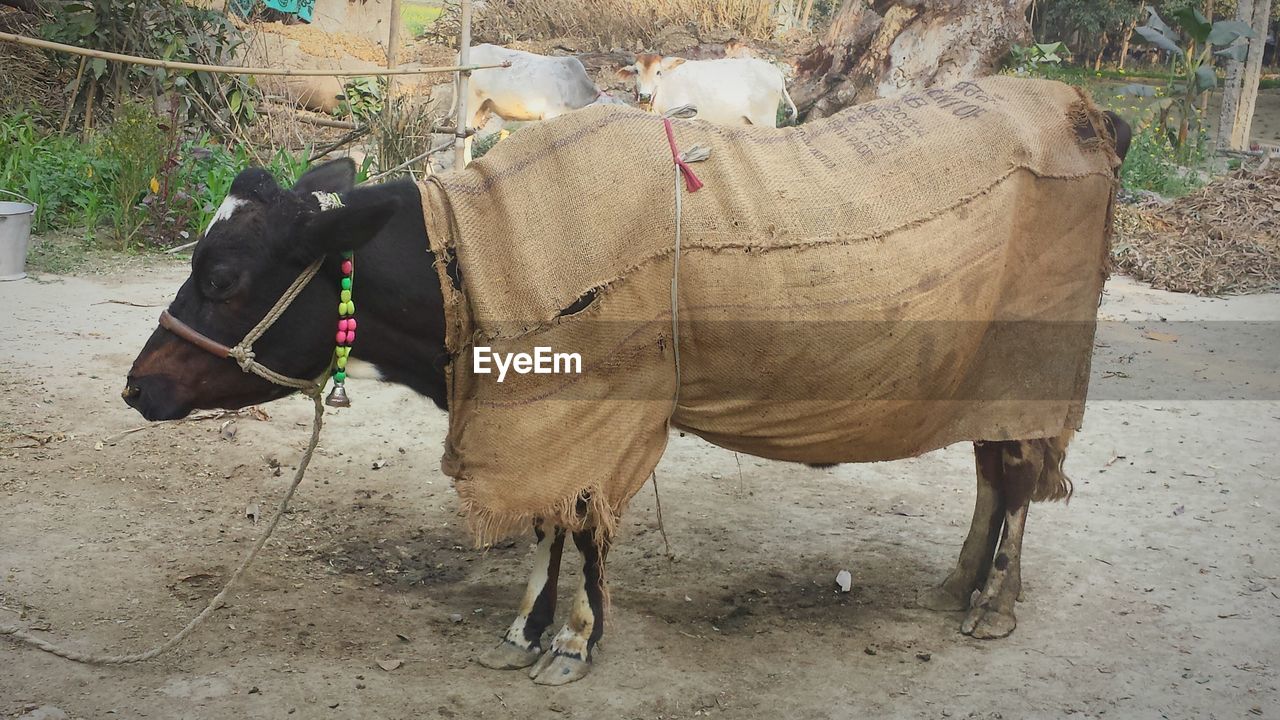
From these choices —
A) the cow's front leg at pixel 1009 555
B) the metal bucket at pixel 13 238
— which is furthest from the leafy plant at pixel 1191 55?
the metal bucket at pixel 13 238

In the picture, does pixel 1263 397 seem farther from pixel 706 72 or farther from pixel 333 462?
pixel 706 72

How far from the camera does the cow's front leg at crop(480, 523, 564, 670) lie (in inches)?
144

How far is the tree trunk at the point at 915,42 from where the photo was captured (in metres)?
10.1

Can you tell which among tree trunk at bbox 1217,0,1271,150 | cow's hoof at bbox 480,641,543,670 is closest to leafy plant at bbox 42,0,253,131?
cow's hoof at bbox 480,641,543,670

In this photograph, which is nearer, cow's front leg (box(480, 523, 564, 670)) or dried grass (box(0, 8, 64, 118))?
cow's front leg (box(480, 523, 564, 670))

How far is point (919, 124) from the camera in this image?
3.62 m

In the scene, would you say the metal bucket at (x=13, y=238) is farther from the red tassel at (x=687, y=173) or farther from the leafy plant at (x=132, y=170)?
the red tassel at (x=687, y=173)

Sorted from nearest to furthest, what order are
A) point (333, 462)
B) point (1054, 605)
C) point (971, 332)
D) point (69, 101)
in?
point (971, 332), point (1054, 605), point (333, 462), point (69, 101)

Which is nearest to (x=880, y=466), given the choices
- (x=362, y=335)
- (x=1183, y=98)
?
(x=362, y=335)

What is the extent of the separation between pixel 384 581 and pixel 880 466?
2.51m

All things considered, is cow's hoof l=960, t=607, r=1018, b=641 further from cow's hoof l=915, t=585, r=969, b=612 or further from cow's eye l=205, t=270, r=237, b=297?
cow's eye l=205, t=270, r=237, b=297

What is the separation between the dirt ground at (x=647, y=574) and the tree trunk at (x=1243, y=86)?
939cm

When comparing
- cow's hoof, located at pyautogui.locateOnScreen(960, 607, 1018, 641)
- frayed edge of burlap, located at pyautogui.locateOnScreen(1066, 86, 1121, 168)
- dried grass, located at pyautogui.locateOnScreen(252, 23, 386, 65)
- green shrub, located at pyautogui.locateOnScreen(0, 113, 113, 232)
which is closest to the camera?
frayed edge of burlap, located at pyautogui.locateOnScreen(1066, 86, 1121, 168)

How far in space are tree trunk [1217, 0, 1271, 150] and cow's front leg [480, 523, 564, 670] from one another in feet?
43.5
